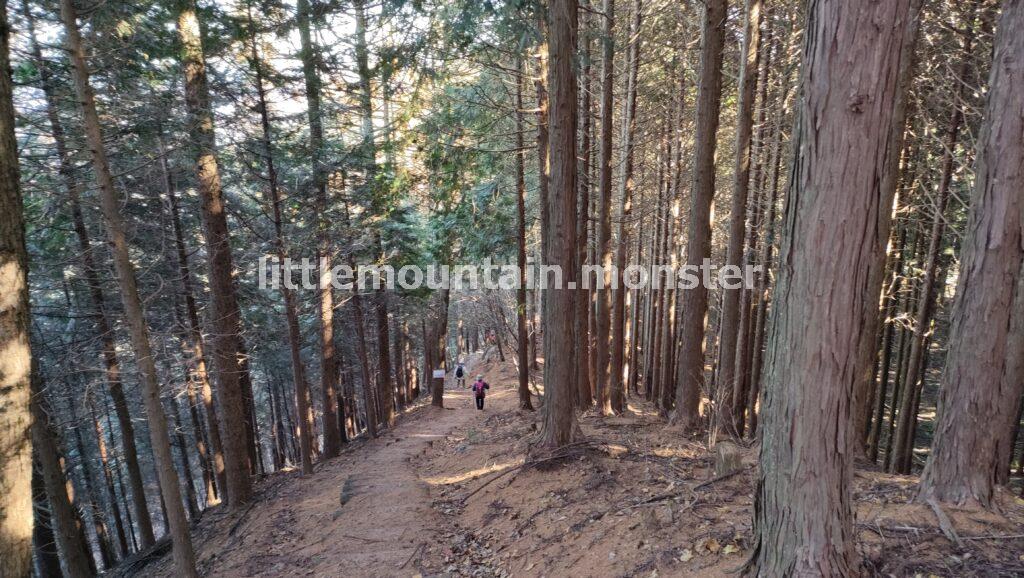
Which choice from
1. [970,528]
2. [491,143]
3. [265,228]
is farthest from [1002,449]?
[265,228]

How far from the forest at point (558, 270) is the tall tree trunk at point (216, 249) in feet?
0.24

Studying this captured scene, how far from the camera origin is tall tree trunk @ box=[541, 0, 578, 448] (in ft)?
21.5

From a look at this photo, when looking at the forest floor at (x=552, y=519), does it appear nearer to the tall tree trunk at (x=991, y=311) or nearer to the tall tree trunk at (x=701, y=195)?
the tall tree trunk at (x=991, y=311)

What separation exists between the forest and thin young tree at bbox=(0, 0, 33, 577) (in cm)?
2

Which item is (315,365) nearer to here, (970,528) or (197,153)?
(197,153)

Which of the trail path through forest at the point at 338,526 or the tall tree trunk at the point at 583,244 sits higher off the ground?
the tall tree trunk at the point at 583,244

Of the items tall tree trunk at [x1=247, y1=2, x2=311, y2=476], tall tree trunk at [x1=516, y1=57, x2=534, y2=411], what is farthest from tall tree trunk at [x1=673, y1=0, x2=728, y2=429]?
tall tree trunk at [x1=247, y1=2, x2=311, y2=476]

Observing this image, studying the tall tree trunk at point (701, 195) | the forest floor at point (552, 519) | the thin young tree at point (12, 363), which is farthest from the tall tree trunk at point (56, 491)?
the tall tree trunk at point (701, 195)

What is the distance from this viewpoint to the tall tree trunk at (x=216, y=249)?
8.70 meters

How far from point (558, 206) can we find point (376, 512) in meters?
6.30

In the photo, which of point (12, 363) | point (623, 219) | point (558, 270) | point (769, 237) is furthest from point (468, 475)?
point (769, 237)

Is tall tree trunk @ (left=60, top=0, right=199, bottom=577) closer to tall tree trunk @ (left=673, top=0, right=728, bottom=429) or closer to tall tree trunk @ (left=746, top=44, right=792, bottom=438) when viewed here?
tall tree trunk @ (left=673, top=0, right=728, bottom=429)

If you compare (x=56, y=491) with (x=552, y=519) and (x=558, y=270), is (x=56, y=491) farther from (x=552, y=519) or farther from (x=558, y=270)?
(x=558, y=270)

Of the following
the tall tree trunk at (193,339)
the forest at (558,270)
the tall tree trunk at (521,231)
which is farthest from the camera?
the tall tree trunk at (521,231)
